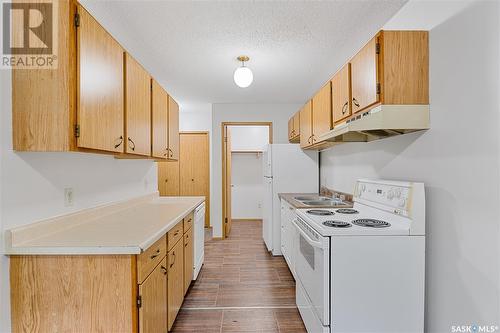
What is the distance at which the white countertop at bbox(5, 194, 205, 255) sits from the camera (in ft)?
4.14

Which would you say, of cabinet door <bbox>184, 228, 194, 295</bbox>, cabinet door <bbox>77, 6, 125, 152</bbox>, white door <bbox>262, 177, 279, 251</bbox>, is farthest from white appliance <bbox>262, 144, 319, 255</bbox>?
cabinet door <bbox>77, 6, 125, 152</bbox>

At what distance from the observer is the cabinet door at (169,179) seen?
558cm

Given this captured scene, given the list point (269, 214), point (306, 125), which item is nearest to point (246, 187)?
point (269, 214)

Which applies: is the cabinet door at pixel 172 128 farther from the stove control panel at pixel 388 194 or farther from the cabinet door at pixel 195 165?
the cabinet door at pixel 195 165

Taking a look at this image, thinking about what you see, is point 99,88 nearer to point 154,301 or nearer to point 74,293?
point 74,293

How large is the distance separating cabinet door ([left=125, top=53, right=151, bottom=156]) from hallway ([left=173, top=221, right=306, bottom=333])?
1503mm

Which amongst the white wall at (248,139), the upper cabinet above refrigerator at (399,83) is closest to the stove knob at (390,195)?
the upper cabinet above refrigerator at (399,83)

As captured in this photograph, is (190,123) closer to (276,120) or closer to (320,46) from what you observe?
(276,120)

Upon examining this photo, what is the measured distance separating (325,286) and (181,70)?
2.77 metres

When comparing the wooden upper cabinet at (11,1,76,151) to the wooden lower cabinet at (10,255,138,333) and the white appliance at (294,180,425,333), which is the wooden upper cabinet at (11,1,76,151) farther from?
the white appliance at (294,180,425,333)

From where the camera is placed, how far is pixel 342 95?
2262 millimetres

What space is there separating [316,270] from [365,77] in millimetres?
1403

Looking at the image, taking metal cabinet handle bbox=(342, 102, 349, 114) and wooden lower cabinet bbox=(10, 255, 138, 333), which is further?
metal cabinet handle bbox=(342, 102, 349, 114)

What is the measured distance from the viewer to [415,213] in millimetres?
1602
